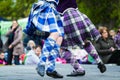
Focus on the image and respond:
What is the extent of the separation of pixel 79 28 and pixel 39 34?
1.14 meters

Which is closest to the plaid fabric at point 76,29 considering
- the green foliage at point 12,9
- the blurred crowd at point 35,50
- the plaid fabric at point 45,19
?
the plaid fabric at point 45,19

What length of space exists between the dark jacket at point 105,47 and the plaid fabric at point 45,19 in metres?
7.54

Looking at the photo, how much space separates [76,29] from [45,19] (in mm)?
1322

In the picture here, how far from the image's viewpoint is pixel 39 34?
873 cm

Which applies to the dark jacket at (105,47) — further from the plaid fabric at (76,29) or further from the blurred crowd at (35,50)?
the plaid fabric at (76,29)

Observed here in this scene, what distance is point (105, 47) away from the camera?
644 inches

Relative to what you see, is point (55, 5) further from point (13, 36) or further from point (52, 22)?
point (13, 36)

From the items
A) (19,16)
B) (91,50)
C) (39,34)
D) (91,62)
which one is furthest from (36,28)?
(19,16)

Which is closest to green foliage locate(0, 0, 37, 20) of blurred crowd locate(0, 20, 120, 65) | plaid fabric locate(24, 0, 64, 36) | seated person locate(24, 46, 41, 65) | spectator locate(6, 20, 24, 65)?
blurred crowd locate(0, 20, 120, 65)

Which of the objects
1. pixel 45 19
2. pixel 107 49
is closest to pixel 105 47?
pixel 107 49

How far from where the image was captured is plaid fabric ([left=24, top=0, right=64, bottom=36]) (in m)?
8.37

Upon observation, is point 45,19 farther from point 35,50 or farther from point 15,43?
point 35,50

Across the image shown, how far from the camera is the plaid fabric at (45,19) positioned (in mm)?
8367

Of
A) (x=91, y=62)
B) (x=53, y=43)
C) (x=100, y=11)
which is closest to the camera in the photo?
(x=53, y=43)
